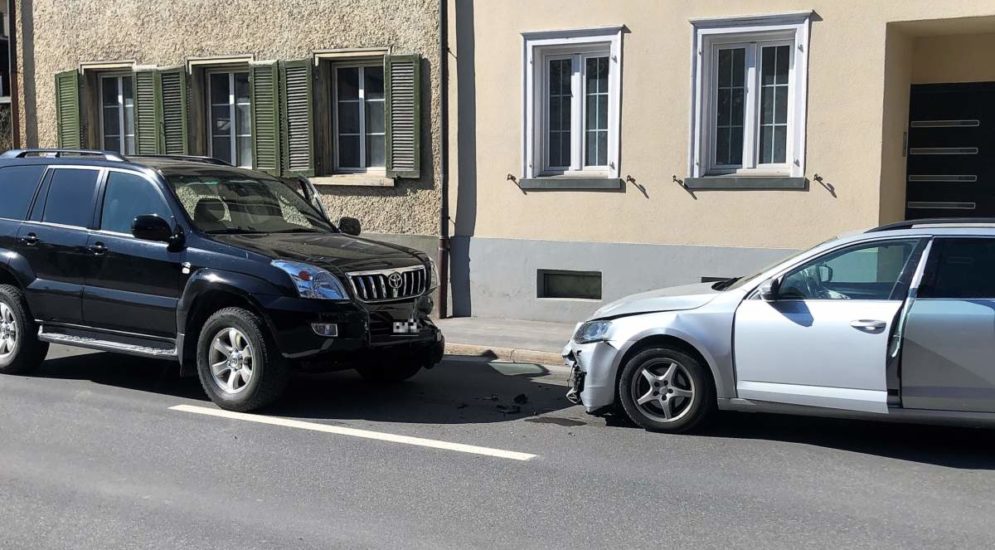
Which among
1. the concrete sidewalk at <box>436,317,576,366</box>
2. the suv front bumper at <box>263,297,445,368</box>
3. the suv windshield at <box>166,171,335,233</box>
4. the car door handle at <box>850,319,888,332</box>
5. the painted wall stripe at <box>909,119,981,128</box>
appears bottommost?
the concrete sidewalk at <box>436,317,576,366</box>

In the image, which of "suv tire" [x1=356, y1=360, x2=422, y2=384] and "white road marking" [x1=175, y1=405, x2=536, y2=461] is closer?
"white road marking" [x1=175, y1=405, x2=536, y2=461]

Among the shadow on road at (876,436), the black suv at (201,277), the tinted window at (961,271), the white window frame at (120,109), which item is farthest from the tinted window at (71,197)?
the white window frame at (120,109)

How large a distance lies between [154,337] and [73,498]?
2.64m

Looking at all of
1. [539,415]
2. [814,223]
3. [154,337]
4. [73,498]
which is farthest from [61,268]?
[814,223]

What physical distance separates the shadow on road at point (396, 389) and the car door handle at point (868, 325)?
2570 millimetres

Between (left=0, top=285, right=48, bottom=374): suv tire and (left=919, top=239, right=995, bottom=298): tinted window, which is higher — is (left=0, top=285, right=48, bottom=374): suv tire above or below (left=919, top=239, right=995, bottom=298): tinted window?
below

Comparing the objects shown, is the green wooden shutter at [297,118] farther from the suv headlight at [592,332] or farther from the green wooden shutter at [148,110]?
the suv headlight at [592,332]

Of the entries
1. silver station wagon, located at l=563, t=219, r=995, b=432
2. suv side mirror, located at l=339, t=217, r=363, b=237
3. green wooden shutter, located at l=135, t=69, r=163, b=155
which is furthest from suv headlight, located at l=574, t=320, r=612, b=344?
green wooden shutter, located at l=135, t=69, r=163, b=155

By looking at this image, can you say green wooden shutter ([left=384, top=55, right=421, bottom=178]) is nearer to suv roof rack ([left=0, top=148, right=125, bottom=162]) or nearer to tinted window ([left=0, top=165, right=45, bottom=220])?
suv roof rack ([left=0, top=148, right=125, bottom=162])

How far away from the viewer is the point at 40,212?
914cm

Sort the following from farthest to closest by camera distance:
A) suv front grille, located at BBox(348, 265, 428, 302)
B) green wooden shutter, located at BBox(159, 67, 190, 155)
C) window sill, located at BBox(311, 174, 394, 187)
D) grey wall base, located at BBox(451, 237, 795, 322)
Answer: green wooden shutter, located at BBox(159, 67, 190, 155), window sill, located at BBox(311, 174, 394, 187), grey wall base, located at BBox(451, 237, 795, 322), suv front grille, located at BBox(348, 265, 428, 302)

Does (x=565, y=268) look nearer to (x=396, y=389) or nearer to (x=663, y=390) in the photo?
(x=396, y=389)

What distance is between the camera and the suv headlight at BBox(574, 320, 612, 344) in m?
7.39

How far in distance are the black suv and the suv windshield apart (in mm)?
16
